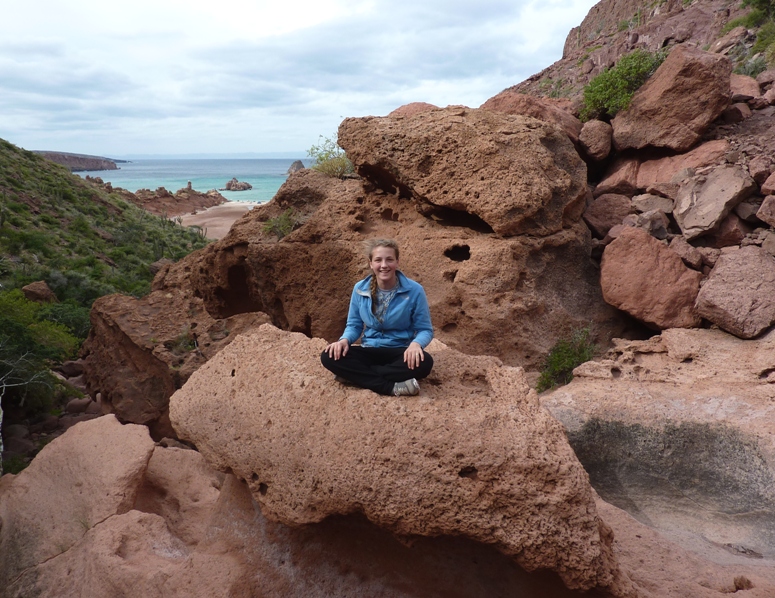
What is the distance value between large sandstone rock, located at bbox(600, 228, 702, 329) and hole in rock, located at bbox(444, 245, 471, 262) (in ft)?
4.72

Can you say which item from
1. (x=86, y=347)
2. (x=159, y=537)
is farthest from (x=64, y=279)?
(x=159, y=537)

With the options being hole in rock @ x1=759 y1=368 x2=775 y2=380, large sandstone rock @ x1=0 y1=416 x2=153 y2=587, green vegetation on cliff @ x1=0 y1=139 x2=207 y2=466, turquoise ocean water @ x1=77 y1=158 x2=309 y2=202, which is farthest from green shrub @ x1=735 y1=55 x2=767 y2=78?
turquoise ocean water @ x1=77 y1=158 x2=309 y2=202

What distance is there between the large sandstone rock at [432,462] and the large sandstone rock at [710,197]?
367 cm

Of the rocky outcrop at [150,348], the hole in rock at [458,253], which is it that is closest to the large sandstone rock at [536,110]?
the hole in rock at [458,253]

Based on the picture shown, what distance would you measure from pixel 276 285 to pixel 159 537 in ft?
10.6

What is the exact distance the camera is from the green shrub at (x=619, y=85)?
734 cm

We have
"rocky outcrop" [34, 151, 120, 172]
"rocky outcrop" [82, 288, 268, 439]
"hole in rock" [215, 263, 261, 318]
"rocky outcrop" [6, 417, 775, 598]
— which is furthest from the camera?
"rocky outcrop" [34, 151, 120, 172]

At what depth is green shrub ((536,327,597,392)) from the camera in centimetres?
575

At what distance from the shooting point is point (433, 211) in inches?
251

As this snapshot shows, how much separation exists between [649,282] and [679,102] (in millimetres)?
2475

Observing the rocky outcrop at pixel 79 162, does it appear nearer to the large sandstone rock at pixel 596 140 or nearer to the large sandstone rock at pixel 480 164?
the large sandstone rock at pixel 480 164

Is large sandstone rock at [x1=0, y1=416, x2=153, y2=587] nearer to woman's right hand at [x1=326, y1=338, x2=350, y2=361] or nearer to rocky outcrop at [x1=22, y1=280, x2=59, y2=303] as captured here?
woman's right hand at [x1=326, y1=338, x2=350, y2=361]

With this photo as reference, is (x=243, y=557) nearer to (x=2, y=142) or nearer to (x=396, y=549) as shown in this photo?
(x=396, y=549)

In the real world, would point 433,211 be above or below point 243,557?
above
